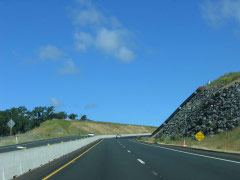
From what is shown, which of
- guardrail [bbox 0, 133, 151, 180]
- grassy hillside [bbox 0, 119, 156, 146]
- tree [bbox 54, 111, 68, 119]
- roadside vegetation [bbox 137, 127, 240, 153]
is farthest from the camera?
tree [bbox 54, 111, 68, 119]

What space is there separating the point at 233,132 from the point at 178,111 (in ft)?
105

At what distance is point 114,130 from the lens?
562ft

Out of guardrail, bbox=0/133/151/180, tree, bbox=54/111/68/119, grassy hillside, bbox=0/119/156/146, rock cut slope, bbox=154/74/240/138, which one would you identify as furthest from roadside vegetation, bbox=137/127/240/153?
tree, bbox=54/111/68/119

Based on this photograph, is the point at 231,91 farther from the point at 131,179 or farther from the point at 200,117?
the point at 131,179

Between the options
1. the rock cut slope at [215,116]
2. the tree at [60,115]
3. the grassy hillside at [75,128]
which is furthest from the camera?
the tree at [60,115]

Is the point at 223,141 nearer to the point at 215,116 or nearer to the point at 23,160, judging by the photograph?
the point at 215,116

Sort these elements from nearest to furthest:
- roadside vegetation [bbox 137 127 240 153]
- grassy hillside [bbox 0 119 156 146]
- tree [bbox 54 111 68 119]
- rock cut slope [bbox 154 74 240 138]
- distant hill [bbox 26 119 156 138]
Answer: roadside vegetation [bbox 137 127 240 153], rock cut slope [bbox 154 74 240 138], grassy hillside [bbox 0 119 156 146], distant hill [bbox 26 119 156 138], tree [bbox 54 111 68 119]

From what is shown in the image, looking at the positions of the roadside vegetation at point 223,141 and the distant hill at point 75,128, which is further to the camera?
the distant hill at point 75,128

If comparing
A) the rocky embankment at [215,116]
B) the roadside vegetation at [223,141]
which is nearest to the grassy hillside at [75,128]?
the rocky embankment at [215,116]

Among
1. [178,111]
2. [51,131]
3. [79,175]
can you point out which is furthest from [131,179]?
[51,131]

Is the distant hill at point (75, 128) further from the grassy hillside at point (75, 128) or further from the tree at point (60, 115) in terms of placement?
the tree at point (60, 115)

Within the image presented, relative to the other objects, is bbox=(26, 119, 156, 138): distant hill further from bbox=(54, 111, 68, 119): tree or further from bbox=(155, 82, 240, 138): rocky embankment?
bbox=(155, 82, 240, 138): rocky embankment

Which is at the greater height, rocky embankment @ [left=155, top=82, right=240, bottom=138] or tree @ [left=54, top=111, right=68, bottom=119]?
tree @ [left=54, top=111, right=68, bottom=119]

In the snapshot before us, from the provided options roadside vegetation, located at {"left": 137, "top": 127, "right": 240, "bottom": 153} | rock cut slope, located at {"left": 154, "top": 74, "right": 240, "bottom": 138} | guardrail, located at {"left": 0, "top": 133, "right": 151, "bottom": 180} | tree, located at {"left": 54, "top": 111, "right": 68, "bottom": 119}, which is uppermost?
tree, located at {"left": 54, "top": 111, "right": 68, "bottom": 119}
